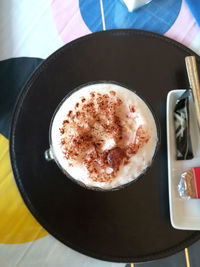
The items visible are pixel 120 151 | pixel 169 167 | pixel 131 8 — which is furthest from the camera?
pixel 131 8

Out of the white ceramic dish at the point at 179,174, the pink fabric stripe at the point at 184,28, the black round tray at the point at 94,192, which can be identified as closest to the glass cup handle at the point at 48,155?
the black round tray at the point at 94,192

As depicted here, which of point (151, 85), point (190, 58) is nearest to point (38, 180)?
point (151, 85)

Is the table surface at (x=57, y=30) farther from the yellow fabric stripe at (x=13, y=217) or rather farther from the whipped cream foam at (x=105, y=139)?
the whipped cream foam at (x=105, y=139)

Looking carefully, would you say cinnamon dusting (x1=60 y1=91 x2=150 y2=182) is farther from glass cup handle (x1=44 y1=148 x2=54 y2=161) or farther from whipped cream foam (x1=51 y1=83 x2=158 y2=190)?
glass cup handle (x1=44 y1=148 x2=54 y2=161)

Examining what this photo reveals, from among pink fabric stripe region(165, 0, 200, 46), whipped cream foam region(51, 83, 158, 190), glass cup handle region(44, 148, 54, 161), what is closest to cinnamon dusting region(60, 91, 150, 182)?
whipped cream foam region(51, 83, 158, 190)

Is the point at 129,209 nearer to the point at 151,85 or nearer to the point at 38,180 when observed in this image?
the point at 38,180
